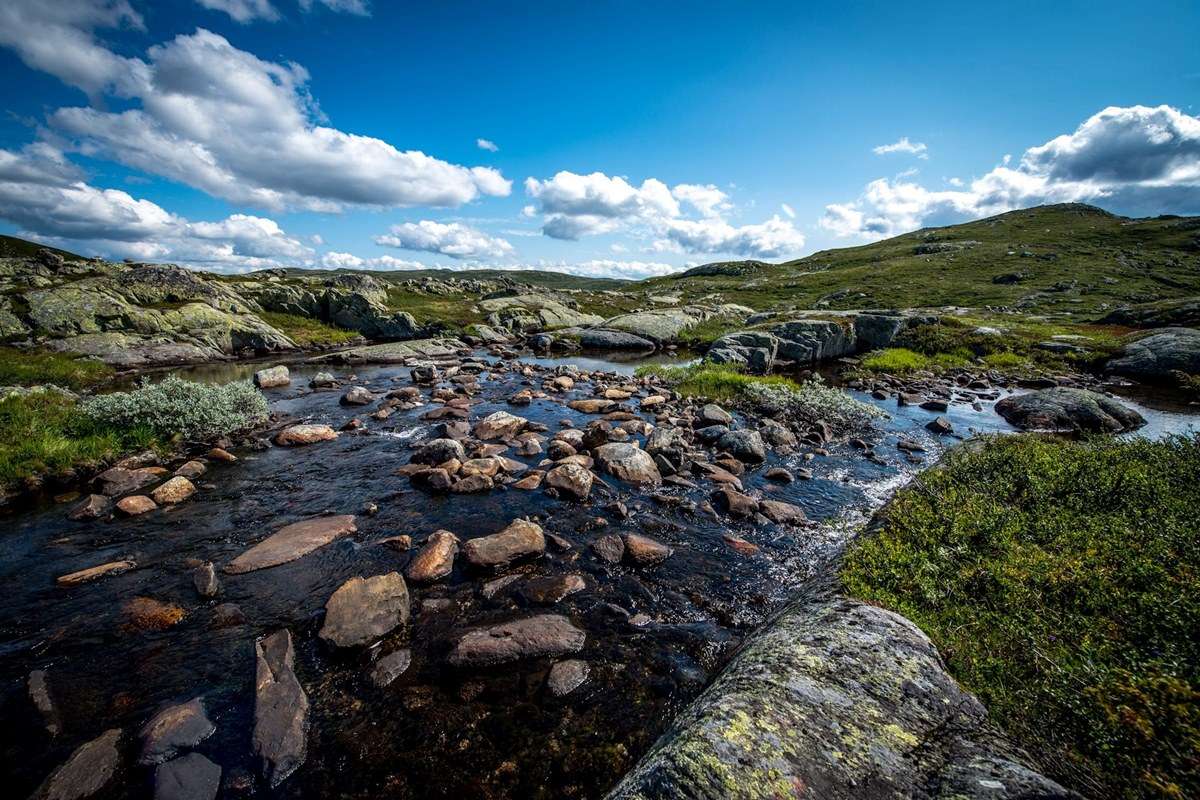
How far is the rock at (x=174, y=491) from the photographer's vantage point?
10.4 metres

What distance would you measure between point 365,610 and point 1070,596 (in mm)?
9726

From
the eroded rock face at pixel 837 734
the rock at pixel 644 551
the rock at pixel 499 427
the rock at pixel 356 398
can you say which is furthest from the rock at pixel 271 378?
the eroded rock face at pixel 837 734

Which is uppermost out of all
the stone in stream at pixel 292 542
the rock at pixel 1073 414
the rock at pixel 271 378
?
the rock at pixel 271 378

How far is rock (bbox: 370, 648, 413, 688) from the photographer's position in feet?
19.1

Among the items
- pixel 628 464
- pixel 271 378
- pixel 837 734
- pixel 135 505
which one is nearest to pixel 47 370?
pixel 271 378

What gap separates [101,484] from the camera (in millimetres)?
10922

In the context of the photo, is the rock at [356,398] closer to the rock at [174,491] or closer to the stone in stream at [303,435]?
the stone in stream at [303,435]

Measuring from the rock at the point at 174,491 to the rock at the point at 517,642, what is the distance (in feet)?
29.5

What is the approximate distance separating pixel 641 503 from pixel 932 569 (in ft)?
18.9

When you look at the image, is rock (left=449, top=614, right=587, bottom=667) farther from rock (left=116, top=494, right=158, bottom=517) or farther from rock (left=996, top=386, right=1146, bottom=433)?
rock (left=996, top=386, right=1146, bottom=433)

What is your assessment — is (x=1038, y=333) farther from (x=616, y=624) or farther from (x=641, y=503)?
(x=616, y=624)

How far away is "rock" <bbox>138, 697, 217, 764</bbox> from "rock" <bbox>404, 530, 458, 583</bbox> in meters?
3.01

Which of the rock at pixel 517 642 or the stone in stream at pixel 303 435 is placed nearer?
the rock at pixel 517 642

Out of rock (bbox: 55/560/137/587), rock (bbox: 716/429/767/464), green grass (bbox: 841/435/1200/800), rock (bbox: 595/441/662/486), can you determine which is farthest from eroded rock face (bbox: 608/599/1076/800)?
rock (bbox: 55/560/137/587)
